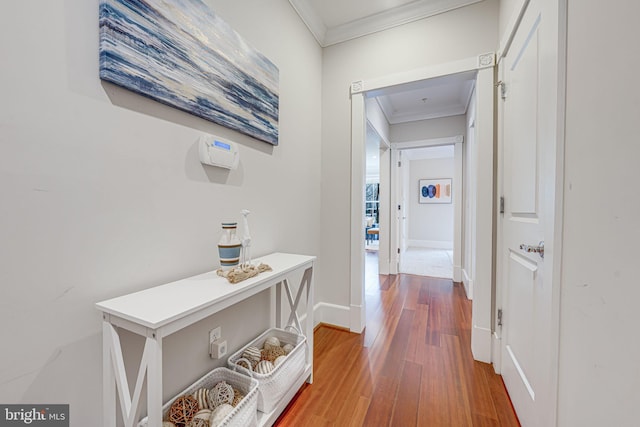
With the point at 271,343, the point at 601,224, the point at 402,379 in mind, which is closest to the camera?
the point at 601,224

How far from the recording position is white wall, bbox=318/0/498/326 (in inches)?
74.2

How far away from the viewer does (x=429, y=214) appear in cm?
677

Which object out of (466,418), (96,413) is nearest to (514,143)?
(466,418)

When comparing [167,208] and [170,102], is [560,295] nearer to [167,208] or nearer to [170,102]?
[167,208]

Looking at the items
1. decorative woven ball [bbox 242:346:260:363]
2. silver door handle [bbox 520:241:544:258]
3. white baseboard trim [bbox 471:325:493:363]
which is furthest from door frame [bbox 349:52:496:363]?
decorative woven ball [bbox 242:346:260:363]

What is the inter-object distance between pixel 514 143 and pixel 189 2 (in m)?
1.82

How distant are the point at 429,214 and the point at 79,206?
7145mm

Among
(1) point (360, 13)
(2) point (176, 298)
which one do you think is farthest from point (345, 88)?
(2) point (176, 298)

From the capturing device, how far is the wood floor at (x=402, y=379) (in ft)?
4.12

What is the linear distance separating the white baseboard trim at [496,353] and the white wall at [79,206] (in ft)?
5.86

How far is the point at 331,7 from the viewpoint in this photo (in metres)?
1.94

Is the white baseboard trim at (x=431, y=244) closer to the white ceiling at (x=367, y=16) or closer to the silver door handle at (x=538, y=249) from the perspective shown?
the white ceiling at (x=367, y=16)

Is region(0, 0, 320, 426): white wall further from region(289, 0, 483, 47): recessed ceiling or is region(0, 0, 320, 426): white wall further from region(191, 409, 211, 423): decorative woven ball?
region(289, 0, 483, 47): recessed ceiling

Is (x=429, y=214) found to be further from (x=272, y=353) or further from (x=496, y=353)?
(x=272, y=353)
